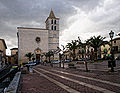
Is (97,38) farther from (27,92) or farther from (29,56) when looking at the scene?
(29,56)

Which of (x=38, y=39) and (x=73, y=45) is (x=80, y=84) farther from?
(x=38, y=39)

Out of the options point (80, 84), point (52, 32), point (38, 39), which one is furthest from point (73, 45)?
point (80, 84)

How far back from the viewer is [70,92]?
599 cm

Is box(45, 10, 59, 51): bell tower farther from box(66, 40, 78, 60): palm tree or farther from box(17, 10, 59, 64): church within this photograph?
box(66, 40, 78, 60): palm tree

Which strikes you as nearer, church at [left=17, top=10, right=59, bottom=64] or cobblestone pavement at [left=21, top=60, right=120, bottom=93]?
cobblestone pavement at [left=21, top=60, right=120, bottom=93]

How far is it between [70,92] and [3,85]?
20.8 ft

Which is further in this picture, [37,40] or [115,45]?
[37,40]

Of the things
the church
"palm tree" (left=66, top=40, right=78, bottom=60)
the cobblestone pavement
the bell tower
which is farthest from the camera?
the bell tower

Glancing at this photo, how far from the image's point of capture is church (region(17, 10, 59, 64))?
201 ft

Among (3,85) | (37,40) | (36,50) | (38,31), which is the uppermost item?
(38,31)

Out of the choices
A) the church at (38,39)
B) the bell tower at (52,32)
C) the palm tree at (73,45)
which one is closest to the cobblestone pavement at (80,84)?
the palm tree at (73,45)

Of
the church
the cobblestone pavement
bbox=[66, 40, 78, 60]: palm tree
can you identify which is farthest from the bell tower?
the cobblestone pavement

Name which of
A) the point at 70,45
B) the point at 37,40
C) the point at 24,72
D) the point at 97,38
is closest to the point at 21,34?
the point at 37,40

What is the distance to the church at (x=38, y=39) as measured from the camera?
61.4 m
